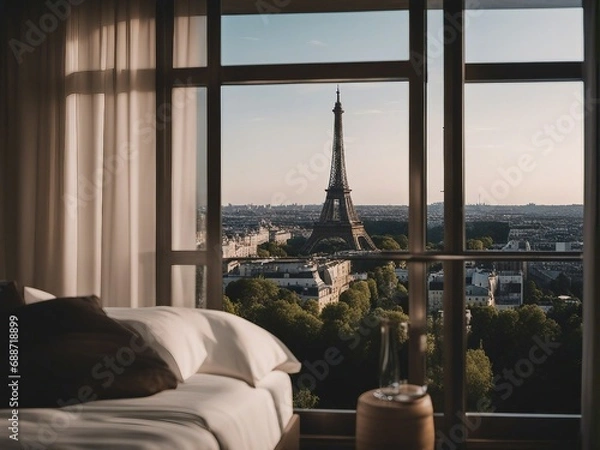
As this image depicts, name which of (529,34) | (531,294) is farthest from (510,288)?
(529,34)

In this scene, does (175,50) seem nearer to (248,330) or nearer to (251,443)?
(248,330)

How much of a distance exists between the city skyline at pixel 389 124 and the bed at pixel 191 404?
0.90 metres

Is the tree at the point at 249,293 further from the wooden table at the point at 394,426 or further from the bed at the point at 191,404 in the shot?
the wooden table at the point at 394,426

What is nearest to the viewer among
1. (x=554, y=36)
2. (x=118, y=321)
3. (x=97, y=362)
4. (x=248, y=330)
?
(x=97, y=362)

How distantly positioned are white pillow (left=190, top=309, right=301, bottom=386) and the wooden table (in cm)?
43

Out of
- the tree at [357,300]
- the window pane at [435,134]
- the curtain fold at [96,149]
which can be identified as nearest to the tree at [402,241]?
the window pane at [435,134]

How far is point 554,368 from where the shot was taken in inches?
144

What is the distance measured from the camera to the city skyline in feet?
11.9

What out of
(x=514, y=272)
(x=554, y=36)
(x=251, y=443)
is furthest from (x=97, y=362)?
(x=554, y=36)

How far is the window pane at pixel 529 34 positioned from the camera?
3619mm

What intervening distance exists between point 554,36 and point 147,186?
205 centimetres

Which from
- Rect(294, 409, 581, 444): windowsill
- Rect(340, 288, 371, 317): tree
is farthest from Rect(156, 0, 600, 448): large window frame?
Rect(340, 288, 371, 317): tree

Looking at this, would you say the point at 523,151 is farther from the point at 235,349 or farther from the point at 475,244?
the point at 235,349

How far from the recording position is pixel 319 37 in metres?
3.72
